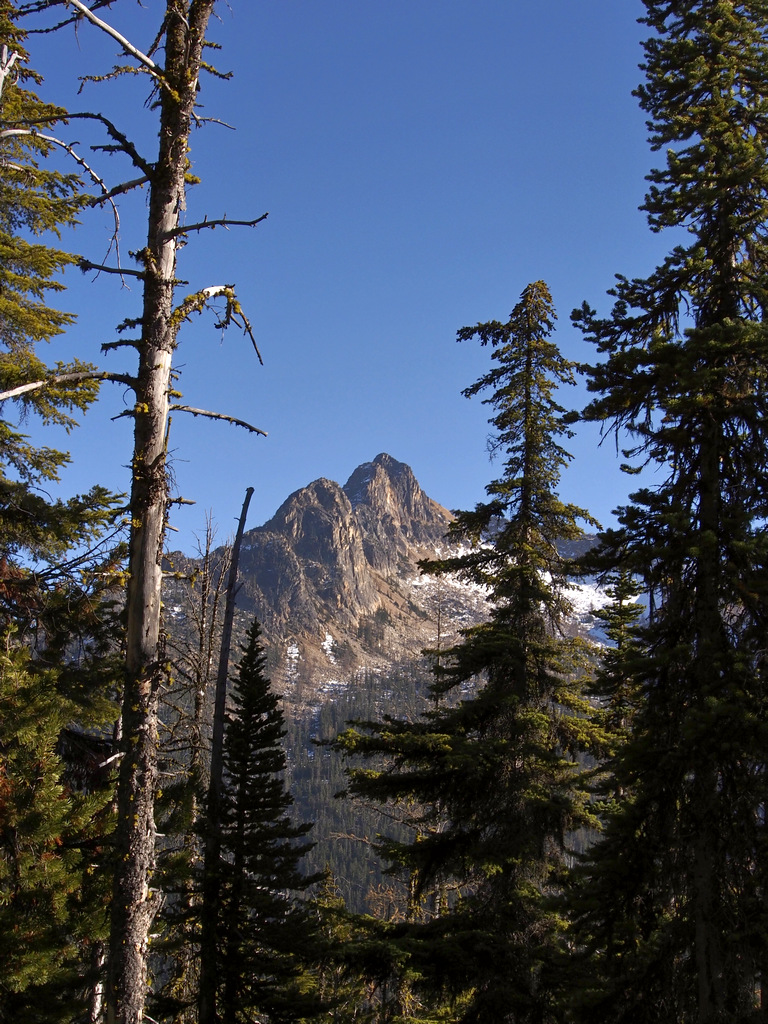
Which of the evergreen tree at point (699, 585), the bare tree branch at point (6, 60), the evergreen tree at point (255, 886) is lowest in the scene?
the evergreen tree at point (255, 886)

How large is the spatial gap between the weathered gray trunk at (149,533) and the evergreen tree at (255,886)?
22.9ft

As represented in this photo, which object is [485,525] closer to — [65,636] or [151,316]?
[65,636]

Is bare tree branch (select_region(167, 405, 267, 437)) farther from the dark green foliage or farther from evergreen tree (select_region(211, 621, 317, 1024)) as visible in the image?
evergreen tree (select_region(211, 621, 317, 1024))

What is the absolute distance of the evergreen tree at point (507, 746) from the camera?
34.6ft

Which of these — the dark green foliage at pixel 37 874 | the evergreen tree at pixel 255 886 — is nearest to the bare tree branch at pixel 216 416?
the dark green foliage at pixel 37 874

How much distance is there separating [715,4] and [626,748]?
355 inches

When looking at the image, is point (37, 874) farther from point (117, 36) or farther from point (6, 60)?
point (6, 60)

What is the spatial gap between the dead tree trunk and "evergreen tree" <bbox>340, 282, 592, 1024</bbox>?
237cm

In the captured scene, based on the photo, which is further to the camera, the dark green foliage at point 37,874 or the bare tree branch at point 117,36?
the dark green foliage at point 37,874

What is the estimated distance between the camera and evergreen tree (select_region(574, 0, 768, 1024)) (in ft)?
23.4

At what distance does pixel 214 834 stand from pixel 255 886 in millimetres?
1749

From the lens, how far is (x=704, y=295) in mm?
9031

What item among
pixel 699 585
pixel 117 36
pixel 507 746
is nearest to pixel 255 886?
pixel 507 746

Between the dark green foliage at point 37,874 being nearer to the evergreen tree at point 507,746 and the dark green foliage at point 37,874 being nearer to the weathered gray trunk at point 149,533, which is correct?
the weathered gray trunk at point 149,533
